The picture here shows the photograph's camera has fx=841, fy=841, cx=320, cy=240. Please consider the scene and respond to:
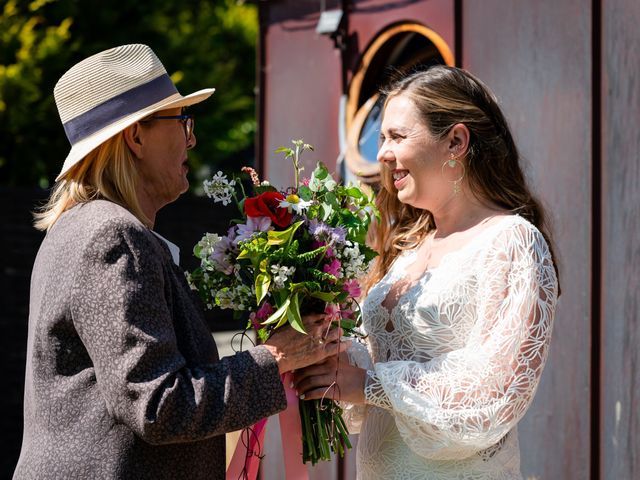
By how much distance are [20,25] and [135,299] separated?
11.7 metres

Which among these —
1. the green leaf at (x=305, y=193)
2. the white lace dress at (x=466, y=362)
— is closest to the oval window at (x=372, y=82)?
the white lace dress at (x=466, y=362)

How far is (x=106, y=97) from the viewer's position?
2.51m

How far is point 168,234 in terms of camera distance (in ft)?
31.9

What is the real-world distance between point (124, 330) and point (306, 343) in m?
0.64

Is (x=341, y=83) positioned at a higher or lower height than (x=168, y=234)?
higher

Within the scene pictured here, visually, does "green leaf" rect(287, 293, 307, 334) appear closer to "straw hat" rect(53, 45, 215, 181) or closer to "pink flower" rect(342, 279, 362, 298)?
"pink flower" rect(342, 279, 362, 298)

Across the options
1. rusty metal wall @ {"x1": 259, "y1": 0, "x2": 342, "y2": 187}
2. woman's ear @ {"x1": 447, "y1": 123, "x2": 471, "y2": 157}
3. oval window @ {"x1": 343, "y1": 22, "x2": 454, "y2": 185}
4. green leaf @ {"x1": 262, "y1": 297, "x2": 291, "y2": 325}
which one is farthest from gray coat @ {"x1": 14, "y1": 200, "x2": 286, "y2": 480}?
rusty metal wall @ {"x1": 259, "y1": 0, "x2": 342, "y2": 187}

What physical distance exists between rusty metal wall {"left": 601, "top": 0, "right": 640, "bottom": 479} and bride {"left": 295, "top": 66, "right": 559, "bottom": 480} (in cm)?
85

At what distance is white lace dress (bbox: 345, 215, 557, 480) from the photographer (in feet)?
8.48

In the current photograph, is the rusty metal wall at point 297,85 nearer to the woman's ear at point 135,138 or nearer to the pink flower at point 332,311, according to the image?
the pink flower at point 332,311

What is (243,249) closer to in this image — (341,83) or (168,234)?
(341,83)

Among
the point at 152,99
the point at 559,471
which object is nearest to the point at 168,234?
the point at 559,471

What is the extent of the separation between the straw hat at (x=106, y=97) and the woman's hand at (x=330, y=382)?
0.95 meters

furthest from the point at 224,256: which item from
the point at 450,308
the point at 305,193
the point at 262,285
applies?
Result: the point at 450,308
